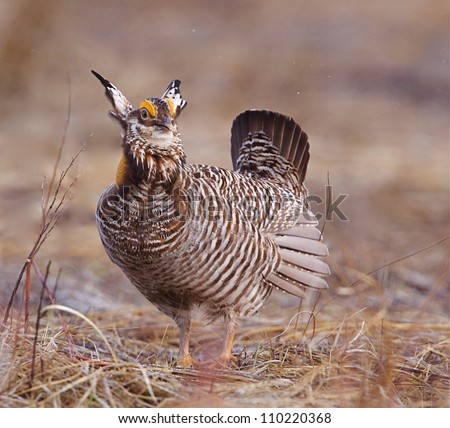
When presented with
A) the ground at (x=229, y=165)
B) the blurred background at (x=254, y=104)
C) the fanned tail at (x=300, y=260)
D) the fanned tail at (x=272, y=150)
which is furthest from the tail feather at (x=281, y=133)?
the blurred background at (x=254, y=104)

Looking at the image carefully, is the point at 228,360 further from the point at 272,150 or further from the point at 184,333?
the point at 272,150

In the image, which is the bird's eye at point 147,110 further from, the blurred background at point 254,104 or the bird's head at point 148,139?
the blurred background at point 254,104

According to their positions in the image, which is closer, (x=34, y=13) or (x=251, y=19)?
(x=34, y=13)

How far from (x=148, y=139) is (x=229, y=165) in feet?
13.4

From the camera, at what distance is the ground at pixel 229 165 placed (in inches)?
123

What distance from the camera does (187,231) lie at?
3598 millimetres

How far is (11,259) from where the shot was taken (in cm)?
604

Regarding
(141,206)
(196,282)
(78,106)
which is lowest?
(196,282)

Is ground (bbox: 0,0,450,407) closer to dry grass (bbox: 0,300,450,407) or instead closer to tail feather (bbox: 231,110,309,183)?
dry grass (bbox: 0,300,450,407)

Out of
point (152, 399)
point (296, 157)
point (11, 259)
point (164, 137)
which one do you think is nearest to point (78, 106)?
point (11, 259)

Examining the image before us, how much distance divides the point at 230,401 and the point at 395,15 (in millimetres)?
10567

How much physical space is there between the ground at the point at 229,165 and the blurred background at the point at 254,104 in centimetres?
3

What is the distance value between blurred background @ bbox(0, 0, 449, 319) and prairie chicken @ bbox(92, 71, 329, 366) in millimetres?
1201

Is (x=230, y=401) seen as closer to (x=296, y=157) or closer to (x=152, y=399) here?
(x=152, y=399)
